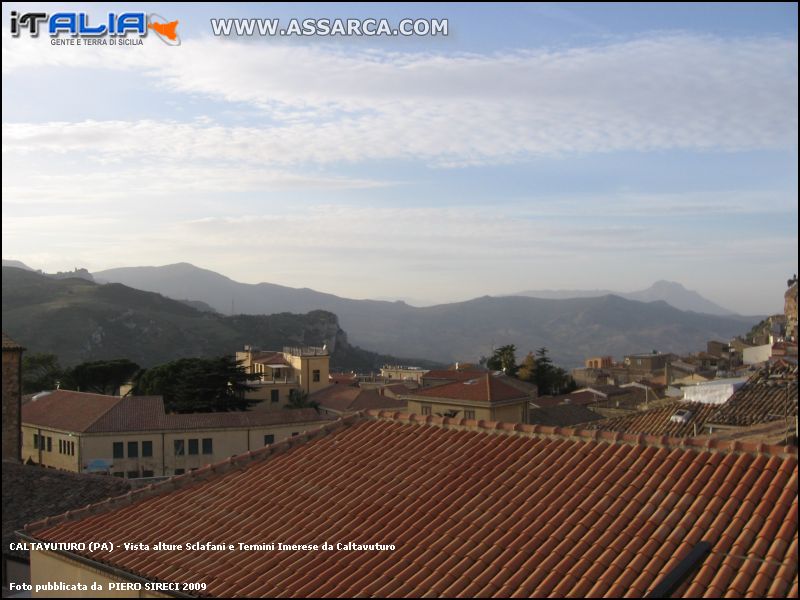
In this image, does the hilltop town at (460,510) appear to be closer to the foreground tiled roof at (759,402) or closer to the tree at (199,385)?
the foreground tiled roof at (759,402)

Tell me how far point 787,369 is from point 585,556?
14.9 m

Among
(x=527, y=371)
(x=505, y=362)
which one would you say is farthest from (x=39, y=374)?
(x=527, y=371)

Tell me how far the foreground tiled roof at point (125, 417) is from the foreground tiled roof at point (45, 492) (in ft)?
48.5

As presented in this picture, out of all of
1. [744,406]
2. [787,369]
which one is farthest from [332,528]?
[787,369]

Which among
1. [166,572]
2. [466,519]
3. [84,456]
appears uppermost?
[466,519]

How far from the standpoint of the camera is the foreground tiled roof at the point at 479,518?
6305 millimetres

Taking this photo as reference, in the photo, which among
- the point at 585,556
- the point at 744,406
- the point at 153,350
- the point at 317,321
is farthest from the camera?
the point at 317,321

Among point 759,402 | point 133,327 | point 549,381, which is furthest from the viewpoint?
point 133,327

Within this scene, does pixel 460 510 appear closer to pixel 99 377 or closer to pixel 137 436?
pixel 137 436

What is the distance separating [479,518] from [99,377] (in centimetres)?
5101

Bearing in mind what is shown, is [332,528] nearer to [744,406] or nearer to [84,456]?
[744,406]

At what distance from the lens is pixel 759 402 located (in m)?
16.1

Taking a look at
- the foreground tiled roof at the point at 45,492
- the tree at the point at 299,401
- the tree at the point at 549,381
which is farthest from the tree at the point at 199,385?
the tree at the point at 549,381

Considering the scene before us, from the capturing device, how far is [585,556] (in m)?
6.54
